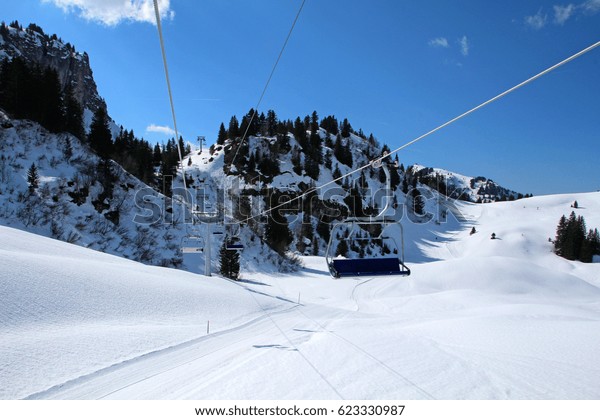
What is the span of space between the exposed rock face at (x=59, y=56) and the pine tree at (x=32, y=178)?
90187 mm

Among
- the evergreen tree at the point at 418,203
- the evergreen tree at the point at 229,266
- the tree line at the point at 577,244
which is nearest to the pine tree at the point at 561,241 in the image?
the tree line at the point at 577,244

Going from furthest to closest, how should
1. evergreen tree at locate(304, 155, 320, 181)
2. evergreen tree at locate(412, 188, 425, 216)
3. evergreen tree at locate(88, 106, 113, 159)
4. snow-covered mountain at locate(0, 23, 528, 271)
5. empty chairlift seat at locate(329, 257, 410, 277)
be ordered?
evergreen tree at locate(412, 188, 425, 216) < evergreen tree at locate(304, 155, 320, 181) < evergreen tree at locate(88, 106, 113, 159) < snow-covered mountain at locate(0, 23, 528, 271) < empty chairlift seat at locate(329, 257, 410, 277)

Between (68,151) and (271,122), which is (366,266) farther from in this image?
(271,122)

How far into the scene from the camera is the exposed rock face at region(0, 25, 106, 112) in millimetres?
97688

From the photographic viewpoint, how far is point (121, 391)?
5.01m

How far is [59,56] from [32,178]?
11554 cm

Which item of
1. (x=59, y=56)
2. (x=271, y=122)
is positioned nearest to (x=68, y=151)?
(x=271, y=122)

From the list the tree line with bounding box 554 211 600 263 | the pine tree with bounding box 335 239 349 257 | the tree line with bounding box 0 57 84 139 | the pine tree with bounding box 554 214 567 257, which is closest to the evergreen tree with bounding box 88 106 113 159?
the tree line with bounding box 0 57 84 139

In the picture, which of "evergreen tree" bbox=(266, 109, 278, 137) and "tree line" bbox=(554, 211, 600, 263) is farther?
"evergreen tree" bbox=(266, 109, 278, 137)

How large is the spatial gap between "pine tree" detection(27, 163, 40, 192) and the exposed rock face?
90.2 meters

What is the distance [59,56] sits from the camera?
355 ft

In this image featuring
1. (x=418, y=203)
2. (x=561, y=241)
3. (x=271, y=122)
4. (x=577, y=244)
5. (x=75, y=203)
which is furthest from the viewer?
(x=418, y=203)

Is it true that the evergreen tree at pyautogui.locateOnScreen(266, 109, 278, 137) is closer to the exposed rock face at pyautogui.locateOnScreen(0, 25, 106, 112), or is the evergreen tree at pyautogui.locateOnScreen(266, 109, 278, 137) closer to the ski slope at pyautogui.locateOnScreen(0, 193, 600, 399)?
the exposed rock face at pyautogui.locateOnScreen(0, 25, 106, 112)

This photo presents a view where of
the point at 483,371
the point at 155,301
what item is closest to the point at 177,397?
the point at 483,371
